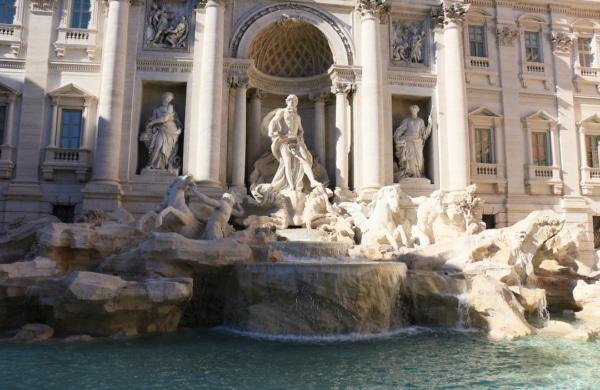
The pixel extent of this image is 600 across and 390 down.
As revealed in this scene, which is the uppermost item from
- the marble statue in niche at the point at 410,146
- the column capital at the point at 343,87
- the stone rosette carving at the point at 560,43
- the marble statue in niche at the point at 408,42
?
the stone rosette carving at the point at 560,43

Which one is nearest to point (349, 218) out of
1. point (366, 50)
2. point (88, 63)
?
point (366, 50)

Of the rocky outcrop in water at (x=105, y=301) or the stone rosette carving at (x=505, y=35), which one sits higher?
the stone rosette carving at (x=505, y=35)

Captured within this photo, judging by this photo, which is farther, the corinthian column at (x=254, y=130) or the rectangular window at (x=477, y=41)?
the rectangular window at (x=477, y=41)

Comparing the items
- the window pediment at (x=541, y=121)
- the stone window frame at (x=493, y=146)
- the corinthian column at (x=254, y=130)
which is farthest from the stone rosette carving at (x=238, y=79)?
the window pediment at (x=541, y=121)

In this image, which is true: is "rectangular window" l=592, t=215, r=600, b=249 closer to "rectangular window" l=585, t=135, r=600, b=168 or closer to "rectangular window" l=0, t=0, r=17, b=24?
"rectangular window" l=585, t=135, r=600, b=168

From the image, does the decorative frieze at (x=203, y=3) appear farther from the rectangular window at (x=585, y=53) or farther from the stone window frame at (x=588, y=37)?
the rectangular window at (x=585, y=53)

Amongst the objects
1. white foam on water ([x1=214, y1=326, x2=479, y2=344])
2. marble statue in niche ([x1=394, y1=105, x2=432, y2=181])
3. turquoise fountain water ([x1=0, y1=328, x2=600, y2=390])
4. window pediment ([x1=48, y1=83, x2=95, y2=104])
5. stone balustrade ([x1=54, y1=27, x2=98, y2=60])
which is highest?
stone balustrade ([x1=54, y1=27, x2=98, y2=60])

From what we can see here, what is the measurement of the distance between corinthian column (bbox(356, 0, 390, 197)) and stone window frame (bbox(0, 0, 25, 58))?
11839 millimetres

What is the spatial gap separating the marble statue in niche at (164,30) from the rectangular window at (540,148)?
14.0 metres

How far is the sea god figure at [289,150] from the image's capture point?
15.6m

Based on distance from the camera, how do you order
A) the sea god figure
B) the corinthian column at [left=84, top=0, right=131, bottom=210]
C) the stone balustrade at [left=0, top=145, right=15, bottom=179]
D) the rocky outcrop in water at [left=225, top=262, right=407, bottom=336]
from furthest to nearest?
1. the sea god figure
2. the stone balustrade at [left=0, top=145, right=15, bottom=179]
3. the corinthian column at [left=84, top=0, right=131, bottom=210]
4. the rocky outcrop in water at [left=225, top=262, right=407, bottom=336]

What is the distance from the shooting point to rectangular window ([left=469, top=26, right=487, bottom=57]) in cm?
1900

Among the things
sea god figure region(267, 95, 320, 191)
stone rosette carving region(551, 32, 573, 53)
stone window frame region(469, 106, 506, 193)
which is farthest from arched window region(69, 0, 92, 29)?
stone rosette carving region(551, 32, 573, 53)

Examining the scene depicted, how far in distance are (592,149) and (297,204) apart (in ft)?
43.4
